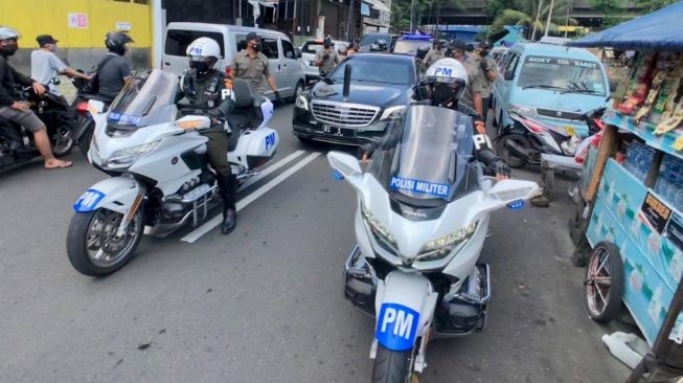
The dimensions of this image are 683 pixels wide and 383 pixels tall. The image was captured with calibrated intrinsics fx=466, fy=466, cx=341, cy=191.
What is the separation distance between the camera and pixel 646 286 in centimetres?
296

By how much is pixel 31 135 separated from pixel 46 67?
126 centimetres

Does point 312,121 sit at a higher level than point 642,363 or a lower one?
higher

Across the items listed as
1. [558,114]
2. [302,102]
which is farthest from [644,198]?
[302,102]

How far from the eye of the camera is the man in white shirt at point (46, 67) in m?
6.64

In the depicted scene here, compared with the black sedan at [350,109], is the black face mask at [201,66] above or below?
above

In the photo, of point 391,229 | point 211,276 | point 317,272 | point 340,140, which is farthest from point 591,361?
point 340,140

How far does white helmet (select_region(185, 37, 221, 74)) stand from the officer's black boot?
3.54 feet

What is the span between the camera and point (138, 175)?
364 centimetres

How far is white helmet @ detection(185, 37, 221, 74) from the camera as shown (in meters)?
4.28

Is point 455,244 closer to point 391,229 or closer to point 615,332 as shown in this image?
point 391,229

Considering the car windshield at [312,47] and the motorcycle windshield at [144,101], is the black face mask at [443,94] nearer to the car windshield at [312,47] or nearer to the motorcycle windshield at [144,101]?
the motorcycle windshield at [144,101]

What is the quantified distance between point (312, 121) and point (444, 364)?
209 inches

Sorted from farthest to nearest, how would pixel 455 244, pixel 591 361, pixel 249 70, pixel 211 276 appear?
pixel 249 70
pixel 211 276
pixel 591 361
pixel 455 244

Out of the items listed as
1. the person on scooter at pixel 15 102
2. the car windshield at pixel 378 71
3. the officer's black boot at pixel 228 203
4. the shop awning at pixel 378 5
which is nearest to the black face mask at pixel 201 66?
the officer's black boot at pixel 228 203
